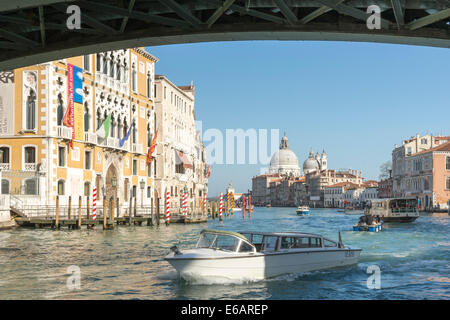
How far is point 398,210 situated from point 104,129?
75.0ft

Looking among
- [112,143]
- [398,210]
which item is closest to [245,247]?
[112,143]

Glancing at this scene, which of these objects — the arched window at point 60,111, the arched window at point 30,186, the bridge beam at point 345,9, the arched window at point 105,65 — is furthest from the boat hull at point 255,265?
the arched window at point 105,65

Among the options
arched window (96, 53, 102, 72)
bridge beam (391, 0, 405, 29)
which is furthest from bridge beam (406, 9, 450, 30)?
arched window (96, 53, 102, 72)

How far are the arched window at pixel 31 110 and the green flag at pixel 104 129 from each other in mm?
4609

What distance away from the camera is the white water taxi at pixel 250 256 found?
12.2 m

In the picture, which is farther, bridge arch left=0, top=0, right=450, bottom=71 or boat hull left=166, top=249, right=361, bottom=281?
boat hull left=166, top=249, right=361, bottom=281

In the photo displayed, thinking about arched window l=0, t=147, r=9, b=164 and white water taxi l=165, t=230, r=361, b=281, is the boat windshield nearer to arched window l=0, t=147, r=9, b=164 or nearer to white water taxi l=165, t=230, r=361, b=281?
white water taxi l=165, t=230, r=361, b=281

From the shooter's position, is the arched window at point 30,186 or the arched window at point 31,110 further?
the arched window at point 31,110

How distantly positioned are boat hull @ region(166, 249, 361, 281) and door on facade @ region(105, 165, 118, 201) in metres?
24.4

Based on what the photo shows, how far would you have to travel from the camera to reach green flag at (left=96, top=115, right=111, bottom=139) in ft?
110

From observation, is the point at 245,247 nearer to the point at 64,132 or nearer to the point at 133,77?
the point at 64,132

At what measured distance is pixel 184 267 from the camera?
12156 mm

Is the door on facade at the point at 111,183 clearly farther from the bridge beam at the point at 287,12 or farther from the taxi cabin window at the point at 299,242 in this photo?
the bridge beam at the point at 287,12

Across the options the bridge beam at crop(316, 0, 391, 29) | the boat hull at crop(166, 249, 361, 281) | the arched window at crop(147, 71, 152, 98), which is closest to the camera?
the bridge beam at crop(316, 0, 391, 29)
